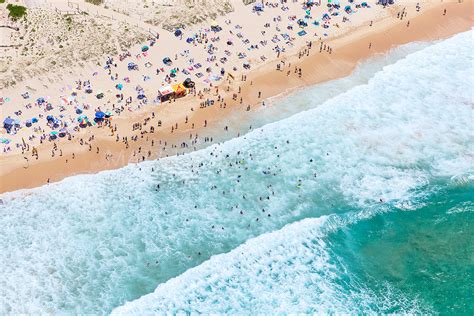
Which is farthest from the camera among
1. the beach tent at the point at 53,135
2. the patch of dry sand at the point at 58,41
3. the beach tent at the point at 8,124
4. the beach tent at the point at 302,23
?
the beach tent at the point at 302,23

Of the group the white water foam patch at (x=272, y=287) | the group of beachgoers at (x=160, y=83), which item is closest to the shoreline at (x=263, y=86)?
the group of beachgoers at (x=160, y=83)

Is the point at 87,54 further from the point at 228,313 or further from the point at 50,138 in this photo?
the point at 228,313

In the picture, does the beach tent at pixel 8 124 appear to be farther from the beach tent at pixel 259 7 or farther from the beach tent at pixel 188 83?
the beach tent at pixel 259 7

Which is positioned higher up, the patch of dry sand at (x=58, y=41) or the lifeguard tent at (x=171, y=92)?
the patch of dry sand at (x=58, y=41)

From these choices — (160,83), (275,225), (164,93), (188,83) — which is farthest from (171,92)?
(275,225)

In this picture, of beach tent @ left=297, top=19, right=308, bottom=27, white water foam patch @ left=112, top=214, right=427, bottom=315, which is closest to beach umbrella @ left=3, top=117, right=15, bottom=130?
white water foam patch @ left=112, top=214, right=427, bottom=315

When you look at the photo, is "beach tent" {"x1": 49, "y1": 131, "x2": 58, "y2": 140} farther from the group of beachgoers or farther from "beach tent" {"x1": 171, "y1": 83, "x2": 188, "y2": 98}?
"beach tent" {"x1": 171, "y1": 83, "x2": 188, "y2": 98}

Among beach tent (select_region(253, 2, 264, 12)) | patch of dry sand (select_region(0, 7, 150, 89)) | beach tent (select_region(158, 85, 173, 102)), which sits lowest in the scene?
beach tent (select_region(158, 85, 173, 102))
